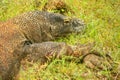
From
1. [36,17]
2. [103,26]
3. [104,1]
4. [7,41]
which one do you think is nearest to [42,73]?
[7,41]

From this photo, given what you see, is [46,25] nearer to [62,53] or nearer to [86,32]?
[86,32]

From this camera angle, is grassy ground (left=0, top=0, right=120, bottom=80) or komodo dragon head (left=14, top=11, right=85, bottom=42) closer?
grassy ground (left=0, top=0, right=120, bottom=80)

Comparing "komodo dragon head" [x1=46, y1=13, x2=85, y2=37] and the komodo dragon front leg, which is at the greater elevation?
"komodo dragon head" [x1=46, y1=13, x2=85, y2=37]

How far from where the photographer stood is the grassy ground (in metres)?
5.14

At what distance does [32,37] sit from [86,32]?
40.0 inches

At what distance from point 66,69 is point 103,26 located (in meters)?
1.72

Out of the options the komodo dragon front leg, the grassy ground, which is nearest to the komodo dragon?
the komodo dragon front leg

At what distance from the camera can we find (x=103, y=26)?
6.76 metres

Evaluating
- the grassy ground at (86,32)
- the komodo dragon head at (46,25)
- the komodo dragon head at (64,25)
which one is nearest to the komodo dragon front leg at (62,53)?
the grassy ground at (86,32)

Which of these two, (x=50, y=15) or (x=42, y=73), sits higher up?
(x=50, y=15)

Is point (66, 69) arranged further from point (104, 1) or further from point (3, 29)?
point (104, 1)

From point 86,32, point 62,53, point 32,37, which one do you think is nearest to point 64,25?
point 86,32

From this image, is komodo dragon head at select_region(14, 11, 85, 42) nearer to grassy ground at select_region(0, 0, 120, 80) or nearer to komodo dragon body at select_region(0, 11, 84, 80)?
komodo dragon body at select_region(0, 11, 84, 80)

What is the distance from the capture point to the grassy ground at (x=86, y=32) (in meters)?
5.14
